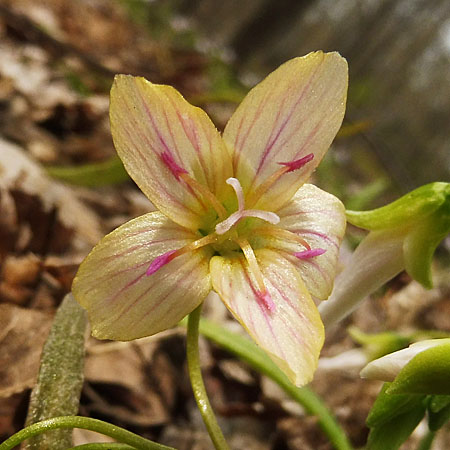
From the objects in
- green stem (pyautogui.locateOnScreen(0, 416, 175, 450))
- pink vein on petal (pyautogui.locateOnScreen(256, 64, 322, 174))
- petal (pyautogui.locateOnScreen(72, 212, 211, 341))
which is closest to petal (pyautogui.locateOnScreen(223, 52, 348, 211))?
pink vein on petal (pyautogui.locateOnScreen(256, 64, 322, 174))

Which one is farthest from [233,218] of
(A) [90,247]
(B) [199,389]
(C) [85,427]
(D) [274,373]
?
(A) [90,247]

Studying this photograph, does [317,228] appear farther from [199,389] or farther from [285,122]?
[199,389]

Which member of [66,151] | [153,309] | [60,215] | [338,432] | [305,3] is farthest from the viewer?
[305,3]

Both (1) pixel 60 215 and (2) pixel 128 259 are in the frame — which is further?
(1) pixel 60 215

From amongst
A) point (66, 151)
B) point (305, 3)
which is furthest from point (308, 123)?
point (305, 3)

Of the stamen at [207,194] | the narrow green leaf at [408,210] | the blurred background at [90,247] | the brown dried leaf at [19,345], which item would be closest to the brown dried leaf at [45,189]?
the blurred background at [90,247]

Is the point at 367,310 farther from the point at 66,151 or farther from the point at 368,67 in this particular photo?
the point at 368,67

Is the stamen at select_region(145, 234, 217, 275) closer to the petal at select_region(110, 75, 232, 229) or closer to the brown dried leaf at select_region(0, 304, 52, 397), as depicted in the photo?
the petal at select_region(110, 75, 232, 229)

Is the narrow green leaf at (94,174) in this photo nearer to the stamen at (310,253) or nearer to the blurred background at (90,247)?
the blurred background at (90,247)
